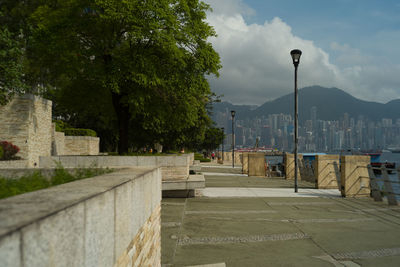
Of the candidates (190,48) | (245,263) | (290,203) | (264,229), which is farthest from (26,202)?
(190,48)

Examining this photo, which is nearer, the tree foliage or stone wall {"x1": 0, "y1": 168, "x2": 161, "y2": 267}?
stone wall {"x1": 0, "y1": 168, "x2": 161, "y2": 267}

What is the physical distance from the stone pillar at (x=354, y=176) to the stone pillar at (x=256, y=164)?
10969mm

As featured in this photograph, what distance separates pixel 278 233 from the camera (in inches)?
293

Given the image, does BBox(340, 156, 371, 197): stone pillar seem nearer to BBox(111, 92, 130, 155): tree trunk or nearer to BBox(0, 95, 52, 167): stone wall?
BBox(111, 92, 130, 155): tree trunk

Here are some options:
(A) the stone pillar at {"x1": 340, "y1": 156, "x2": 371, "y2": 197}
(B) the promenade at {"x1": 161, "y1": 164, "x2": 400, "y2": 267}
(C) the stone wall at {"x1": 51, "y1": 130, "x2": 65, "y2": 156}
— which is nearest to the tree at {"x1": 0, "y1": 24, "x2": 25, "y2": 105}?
(C) the stone wall at {"x1": 51, "y1": 130, "x2": 65, "y2": 156}

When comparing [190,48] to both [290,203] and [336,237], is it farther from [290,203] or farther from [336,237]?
[336,237]

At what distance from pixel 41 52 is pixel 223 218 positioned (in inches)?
410

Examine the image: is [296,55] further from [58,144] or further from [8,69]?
[58,144]

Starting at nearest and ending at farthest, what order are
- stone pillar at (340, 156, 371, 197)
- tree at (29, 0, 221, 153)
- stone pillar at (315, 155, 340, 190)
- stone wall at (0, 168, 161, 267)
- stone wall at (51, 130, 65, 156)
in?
stone wall at (0, 168, 161, 267) < tree at (29, 0, 221, 153) < stone pillar at (340, 156, 371, 197) < stone pillar at (315, 155, 340, 190) < stone wall at (51, 130, 65, 156)

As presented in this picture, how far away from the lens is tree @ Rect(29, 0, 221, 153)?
12617mm

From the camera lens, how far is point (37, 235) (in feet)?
5.28

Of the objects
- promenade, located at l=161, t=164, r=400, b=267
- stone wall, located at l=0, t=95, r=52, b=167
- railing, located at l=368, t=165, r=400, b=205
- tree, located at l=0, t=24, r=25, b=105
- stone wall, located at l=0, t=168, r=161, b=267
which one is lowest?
promenade, located at l=161, t=164, r=400, b=267

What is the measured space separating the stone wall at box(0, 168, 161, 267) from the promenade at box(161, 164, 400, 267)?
2.55 m

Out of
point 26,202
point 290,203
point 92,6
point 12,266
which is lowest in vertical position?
point 290,203
